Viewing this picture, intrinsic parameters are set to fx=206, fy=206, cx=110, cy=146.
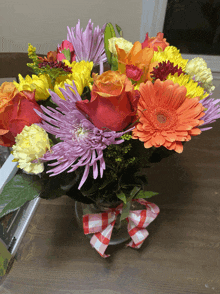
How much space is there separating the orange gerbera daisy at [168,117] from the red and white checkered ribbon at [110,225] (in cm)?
23

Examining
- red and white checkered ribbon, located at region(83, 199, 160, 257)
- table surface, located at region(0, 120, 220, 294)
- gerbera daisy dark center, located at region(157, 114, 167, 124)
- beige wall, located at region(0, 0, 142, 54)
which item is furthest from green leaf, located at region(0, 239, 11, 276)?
beige wall, located at region(0, 0, 142, 54)

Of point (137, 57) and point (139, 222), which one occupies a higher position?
point (137, 57)

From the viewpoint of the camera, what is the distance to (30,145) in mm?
246

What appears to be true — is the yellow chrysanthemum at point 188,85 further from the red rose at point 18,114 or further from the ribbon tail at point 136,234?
the ribbon tail at point 136,234

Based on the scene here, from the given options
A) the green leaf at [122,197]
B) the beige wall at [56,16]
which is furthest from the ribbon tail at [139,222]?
the beige wall at [56,16]

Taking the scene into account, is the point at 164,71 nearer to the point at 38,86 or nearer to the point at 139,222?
the point at 38,86

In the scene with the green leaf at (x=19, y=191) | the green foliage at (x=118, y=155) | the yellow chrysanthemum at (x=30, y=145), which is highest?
the yellow chrysanthemum at (x=30, y=145)

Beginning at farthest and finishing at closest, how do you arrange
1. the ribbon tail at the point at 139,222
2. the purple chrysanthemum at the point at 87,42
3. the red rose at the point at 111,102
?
the ribbon tail at the point at 139,222, the purple chrysanthemum at the point at 87,42, the red rose at the point at 111,102

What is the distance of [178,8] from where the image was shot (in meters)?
0.94

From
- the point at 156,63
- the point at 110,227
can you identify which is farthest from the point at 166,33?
the point at 110,227

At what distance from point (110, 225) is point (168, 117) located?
11.2 inches

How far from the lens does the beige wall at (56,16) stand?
88 centimetres

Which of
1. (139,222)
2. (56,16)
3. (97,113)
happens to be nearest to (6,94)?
(97,113)

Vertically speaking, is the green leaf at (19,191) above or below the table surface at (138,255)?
above
